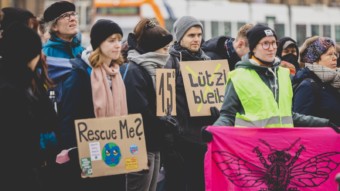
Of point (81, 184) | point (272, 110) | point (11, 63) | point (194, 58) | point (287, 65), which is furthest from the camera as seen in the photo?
point (287, 65)

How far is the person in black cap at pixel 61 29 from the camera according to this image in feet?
28.8

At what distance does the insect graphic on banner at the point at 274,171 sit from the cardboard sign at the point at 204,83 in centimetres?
111

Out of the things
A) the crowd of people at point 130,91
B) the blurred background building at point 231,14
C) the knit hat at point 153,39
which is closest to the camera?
the crowd of people at point 130,91

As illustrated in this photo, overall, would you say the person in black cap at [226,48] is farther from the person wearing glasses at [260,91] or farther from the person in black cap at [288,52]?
the person in black cap at [288,52]

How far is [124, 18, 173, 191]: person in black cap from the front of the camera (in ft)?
28.2

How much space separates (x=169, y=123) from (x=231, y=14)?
39278 millimetres

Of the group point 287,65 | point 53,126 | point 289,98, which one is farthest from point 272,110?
point 287,65

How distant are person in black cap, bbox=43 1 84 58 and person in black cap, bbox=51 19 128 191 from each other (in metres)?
0.58

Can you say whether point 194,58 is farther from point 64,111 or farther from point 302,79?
point 64,111

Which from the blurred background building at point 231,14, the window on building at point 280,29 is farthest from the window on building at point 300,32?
the window on building at point 280,29

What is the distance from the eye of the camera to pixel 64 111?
788cm

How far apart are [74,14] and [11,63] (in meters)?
2.18

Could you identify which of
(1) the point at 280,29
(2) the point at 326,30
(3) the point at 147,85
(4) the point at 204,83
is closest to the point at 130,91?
(3) the point at 147,85

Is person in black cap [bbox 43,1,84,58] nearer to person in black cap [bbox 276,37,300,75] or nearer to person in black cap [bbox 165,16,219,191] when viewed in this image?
person in black cap [bbox 165,16,219,191]
